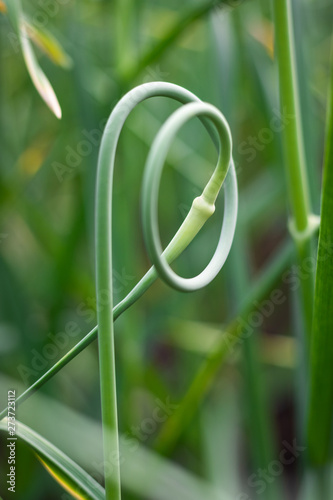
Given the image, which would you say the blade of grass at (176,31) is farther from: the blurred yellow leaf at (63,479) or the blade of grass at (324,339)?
the blurred yellow leaf at (63,479)

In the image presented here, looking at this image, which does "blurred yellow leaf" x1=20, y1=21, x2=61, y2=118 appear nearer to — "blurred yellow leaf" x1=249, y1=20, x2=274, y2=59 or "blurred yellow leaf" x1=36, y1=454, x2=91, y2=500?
"blurred yellow leaf" x1=36, y1=454, x2=91, y2=500

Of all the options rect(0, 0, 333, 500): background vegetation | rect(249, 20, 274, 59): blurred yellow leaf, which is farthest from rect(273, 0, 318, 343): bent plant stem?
rect(249, 20, 274, 59): blurred yellow leaf

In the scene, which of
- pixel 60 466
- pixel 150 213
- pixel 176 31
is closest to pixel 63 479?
pixel 60 466

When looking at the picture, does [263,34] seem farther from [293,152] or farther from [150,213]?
[150,213]

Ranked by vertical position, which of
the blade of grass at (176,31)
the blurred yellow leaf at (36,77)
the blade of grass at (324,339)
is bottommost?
the blade of grass at (324,339)

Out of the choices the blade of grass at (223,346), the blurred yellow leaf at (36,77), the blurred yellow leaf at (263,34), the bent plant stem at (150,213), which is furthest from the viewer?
the blurred yellow leaf at (263,34)

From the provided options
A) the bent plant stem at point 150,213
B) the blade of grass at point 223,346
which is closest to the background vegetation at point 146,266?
the blade of grass at point 223,346
